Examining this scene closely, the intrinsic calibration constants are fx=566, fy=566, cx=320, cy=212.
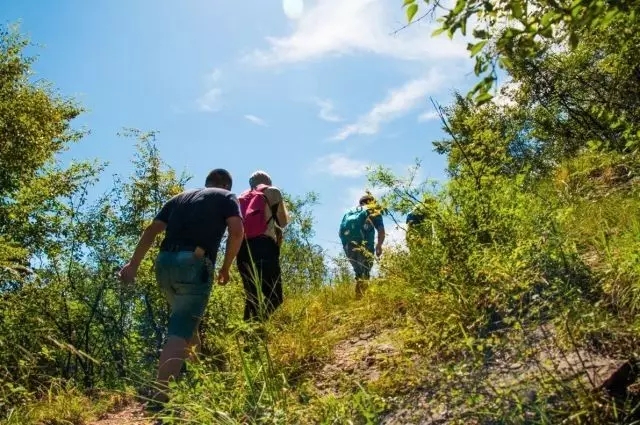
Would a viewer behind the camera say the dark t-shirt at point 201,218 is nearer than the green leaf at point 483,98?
No

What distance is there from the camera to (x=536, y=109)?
47.6 ft

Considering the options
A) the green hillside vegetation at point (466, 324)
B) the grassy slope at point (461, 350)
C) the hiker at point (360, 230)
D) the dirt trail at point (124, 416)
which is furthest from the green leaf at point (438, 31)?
the hiker at point (360, 230)

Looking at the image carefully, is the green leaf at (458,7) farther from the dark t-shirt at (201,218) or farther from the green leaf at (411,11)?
the dark t-shirt at (201,218)

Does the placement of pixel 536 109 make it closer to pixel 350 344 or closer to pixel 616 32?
pixel 616 32

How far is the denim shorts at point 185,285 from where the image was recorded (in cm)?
446

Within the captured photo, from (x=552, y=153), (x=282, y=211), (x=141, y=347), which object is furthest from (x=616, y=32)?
(x=141, y=347)

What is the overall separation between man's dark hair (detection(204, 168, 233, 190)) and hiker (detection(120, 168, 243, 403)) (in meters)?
0.28

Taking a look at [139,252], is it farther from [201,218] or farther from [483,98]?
[483,98]

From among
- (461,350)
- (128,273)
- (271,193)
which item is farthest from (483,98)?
(271,193)

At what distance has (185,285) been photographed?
178 inches

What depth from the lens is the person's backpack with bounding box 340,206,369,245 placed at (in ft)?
27.3

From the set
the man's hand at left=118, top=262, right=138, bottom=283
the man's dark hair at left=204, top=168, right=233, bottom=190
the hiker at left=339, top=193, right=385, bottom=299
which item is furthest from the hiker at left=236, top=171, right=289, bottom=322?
the hiker at left=339, top=193, right=385, bottom=299

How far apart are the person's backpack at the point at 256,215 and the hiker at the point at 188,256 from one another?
0.98m

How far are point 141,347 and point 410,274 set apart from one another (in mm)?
20093
